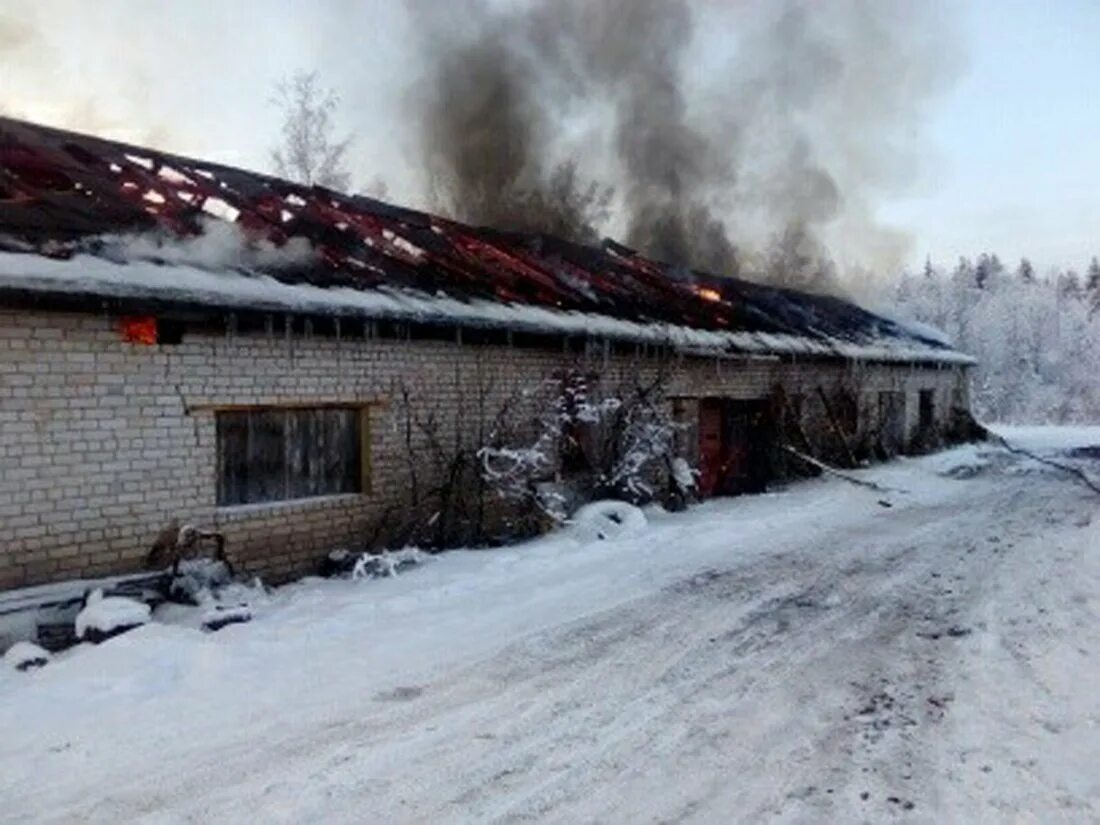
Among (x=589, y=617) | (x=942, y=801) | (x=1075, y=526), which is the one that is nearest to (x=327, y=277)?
(x=589, y=617)

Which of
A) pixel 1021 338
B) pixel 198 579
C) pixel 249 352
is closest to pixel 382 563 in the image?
pixel 198 579

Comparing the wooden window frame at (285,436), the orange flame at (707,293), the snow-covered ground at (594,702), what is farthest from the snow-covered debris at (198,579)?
the orange flame at (707,293)

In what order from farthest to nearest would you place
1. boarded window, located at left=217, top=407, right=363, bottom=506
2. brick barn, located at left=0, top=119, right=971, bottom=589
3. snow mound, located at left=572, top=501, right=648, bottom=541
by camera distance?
1. snow mound, located at left=572, top=501, right=648, bottom=541
2. boarded window, located at left=217, top=407, right=363, bottom=506
3. brick barn, located at left=0, top=119, right=971, bottom=589

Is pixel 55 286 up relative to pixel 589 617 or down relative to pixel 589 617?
up

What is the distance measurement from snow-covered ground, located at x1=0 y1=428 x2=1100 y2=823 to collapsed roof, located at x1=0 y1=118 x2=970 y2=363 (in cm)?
266

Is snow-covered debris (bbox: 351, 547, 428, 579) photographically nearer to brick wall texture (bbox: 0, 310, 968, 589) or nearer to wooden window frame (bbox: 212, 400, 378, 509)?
brick wall texture (bbox: 0, 310, 968, 589)

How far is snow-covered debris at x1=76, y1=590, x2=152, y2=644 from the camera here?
6359 mm

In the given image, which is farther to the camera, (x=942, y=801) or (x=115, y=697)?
(x=115, y=697)

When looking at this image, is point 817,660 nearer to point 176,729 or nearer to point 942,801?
point 942,801

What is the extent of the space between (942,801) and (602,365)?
9.18 metres

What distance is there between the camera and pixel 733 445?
1617cm

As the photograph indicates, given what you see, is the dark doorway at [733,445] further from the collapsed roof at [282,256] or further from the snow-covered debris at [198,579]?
the snow-covered debris at [198,579]

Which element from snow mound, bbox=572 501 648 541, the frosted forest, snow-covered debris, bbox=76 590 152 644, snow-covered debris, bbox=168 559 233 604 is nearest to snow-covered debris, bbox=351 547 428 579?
snow-covered debris, bbox=168 559 233 604

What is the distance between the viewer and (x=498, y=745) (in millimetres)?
4684
